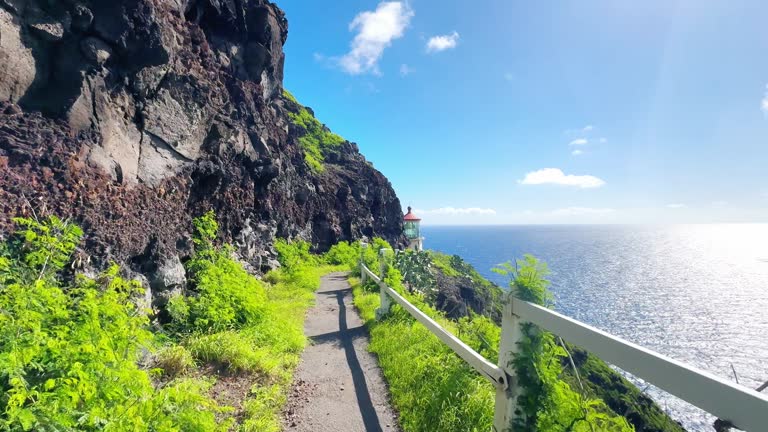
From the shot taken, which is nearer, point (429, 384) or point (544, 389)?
point (544, 389)

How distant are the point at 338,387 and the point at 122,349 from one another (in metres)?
2.91

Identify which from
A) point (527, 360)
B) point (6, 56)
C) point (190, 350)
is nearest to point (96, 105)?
point (6, 56)

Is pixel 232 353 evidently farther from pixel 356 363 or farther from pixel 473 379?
pixel 473 379

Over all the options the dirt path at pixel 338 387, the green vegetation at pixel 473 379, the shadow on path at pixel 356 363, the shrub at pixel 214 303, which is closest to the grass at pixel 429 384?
the green vegetation at pixel 473 379

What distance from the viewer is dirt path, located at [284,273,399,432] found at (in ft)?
13.7

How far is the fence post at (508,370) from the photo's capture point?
8.51 ft

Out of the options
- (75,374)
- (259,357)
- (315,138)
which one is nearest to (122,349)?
(75,374)

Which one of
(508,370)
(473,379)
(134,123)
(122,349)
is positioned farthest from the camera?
(134,123)

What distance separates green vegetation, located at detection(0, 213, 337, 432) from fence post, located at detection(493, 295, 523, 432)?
2.62 metres

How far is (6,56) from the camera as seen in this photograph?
531 cm

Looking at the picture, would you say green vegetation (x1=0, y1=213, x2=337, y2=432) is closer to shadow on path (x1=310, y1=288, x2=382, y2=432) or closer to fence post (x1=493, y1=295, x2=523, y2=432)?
shadow on path (x1=310, y1=288, x2=382, y2=432)

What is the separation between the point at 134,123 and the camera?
7961 mm

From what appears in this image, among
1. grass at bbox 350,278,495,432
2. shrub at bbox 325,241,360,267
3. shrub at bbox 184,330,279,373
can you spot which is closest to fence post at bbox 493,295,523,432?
grass at bbox 350,278,495,432

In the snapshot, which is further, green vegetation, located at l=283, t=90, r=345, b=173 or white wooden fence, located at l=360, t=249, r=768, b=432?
green vegetation, located at l=283, t=90, r=345, b=173
